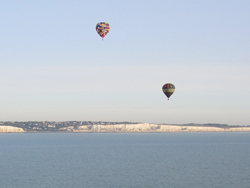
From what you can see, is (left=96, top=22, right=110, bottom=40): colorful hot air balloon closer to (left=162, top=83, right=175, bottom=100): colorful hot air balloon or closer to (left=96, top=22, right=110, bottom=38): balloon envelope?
(left=96, top=22, right=110, bottom=38): balloon envelope

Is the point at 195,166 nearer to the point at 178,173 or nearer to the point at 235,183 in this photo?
the point at 178,173

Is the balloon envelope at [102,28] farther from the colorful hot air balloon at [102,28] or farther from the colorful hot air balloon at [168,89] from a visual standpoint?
the colorful hot air balloon at [168,89]

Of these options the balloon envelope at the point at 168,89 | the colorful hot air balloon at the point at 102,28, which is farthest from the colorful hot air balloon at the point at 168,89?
the colorful hot air balloon at the point at 102,28

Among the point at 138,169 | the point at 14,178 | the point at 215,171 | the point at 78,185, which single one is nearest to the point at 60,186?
the point at 78,185

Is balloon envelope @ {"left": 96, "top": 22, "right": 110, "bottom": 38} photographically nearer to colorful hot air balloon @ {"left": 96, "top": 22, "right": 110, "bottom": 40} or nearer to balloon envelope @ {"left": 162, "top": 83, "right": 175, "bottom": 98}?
colorful hot air balloon @ {"left": 96, "top": 22, "right": 110, "bottom": 40}

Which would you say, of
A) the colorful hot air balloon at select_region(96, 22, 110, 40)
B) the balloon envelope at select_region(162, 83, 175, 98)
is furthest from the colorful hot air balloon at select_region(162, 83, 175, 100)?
the colorful hot air balloon at select_region(96, 22, 110, 40)

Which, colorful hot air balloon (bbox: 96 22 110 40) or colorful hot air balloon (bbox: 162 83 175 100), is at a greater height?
colorful hot air balloon (bbox: 96 22 110 40)

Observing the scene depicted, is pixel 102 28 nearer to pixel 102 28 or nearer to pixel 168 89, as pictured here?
pixel 102 28

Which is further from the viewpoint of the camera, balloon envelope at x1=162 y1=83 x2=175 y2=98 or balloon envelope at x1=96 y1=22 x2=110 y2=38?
balloon envelope at x1=162 y1=83 x2=175 y2=98

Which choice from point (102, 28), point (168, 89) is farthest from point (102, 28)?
point (168, 89)
